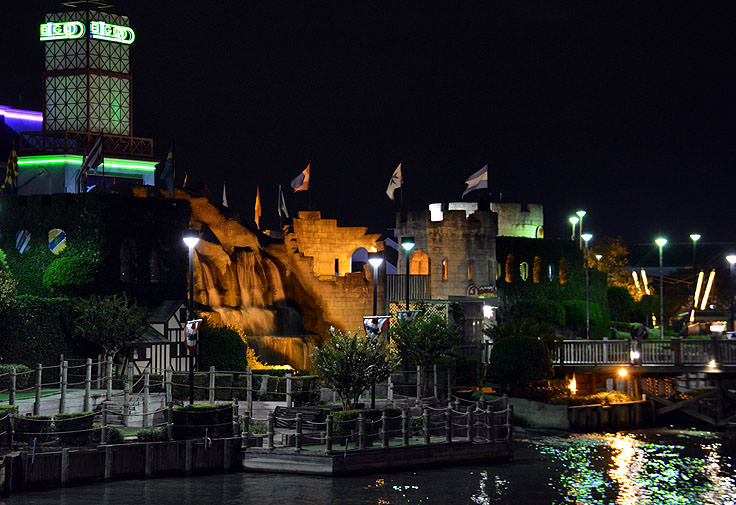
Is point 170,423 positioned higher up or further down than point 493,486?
higher up

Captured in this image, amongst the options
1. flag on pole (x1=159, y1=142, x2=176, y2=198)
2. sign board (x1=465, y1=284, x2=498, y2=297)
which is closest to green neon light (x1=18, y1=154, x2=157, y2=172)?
flag on pole (x1=159, y1=142, x2=176, y2=198)

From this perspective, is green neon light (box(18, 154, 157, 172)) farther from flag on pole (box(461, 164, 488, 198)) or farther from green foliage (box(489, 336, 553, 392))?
green foliage (box(489, 336, 553, 392))

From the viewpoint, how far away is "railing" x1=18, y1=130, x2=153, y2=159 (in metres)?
68.2

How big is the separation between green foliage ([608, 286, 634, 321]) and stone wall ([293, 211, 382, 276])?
1200 inches

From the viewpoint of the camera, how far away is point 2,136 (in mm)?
78562

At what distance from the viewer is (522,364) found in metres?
51.6

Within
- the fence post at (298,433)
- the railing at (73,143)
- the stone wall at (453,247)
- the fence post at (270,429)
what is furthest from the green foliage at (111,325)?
the stone wall at (453,247)

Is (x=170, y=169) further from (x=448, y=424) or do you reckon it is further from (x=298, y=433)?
(x=298, y=433)

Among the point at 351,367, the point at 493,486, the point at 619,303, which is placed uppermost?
the point at 619,303

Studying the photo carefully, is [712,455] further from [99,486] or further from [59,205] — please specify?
[59,205]

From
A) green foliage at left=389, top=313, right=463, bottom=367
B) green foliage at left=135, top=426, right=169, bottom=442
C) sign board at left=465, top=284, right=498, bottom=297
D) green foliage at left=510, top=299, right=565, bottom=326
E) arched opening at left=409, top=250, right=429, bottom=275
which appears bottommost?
green foliage at left=135, top=426, right=169, bottom=442

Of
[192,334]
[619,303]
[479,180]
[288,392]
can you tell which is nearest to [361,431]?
[288,392]

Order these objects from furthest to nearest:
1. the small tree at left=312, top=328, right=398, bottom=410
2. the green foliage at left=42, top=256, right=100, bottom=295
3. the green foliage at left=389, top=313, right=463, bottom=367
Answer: the green foliage at left=42, top=256, right=100, bottom=295 → the green foliage at left=389, top=313, right=463, bottom=367 → the small tree at left=312, top=328, right=398, bottom=410

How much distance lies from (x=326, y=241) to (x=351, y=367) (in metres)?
32.3
